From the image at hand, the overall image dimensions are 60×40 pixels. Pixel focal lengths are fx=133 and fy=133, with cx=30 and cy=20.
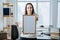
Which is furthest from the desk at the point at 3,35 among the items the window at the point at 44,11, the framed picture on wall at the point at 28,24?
the window at the point at 44,11

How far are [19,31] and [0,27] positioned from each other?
219mm

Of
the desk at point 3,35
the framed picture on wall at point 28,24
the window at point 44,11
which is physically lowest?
the desk at point 3,35

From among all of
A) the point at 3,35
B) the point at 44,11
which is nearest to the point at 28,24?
the point at 3,35

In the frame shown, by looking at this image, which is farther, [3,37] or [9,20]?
[9,20]

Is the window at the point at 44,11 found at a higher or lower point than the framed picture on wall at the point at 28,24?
higher

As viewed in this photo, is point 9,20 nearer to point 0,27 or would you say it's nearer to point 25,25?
point 0,27

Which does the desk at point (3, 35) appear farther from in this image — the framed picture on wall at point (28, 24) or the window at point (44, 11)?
the window at point (44, 11)

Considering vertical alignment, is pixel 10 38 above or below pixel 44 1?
below

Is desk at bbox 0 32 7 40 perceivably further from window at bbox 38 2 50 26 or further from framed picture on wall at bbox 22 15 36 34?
window at bbox 38 2 50 26

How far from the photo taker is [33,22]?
1.29 meters

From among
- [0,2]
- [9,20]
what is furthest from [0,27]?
[0,2]

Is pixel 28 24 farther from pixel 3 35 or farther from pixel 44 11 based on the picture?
pixel 44 11

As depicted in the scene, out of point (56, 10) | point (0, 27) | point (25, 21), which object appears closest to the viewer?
point (25, 21)

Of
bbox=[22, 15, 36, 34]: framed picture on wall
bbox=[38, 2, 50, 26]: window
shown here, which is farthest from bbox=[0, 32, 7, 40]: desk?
bbox=[38, 2, 50, 26]: window
